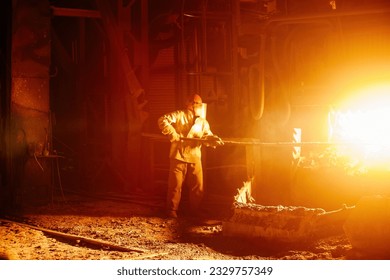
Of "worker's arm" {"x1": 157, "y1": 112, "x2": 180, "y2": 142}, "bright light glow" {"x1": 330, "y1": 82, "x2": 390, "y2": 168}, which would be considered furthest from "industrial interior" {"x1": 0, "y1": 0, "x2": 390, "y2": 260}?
"worker's arm" {"x1": 157, "y1": 112, "x2": 180, "y2": 142}

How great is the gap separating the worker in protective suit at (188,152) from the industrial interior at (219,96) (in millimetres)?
563

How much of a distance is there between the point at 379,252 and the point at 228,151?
4.96 m

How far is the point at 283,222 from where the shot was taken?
23.1 feet

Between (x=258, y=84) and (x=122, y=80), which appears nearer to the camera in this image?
(x=258, y=84)

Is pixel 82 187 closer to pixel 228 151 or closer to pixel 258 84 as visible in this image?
pixel 228 151

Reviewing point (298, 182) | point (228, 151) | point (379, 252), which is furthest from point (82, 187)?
point (379, 252)

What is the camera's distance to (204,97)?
35.6 ft

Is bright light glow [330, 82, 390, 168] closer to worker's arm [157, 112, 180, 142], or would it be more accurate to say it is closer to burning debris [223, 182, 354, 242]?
burning debris [223, 182, 354, 242]

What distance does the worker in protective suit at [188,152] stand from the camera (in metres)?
8.98

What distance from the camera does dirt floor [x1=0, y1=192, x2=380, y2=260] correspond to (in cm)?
670

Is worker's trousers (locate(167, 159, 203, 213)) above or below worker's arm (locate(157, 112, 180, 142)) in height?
below

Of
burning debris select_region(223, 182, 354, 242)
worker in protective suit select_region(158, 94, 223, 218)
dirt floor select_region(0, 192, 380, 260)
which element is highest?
worker in protective suit select_region(158, 94, 223, 218)

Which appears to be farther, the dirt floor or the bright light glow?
the bright light glow

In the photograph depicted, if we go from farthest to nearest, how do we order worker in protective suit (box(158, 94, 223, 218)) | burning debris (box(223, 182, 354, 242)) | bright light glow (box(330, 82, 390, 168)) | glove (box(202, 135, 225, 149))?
1. worker in protective suit (box(158, 94, 223, 218))
2. glove (box(202, 135, 225, 149))
3. bright light glow (box(330, 82, 390, 168))
4. burning debris (box(223, 182, 354, 242))
